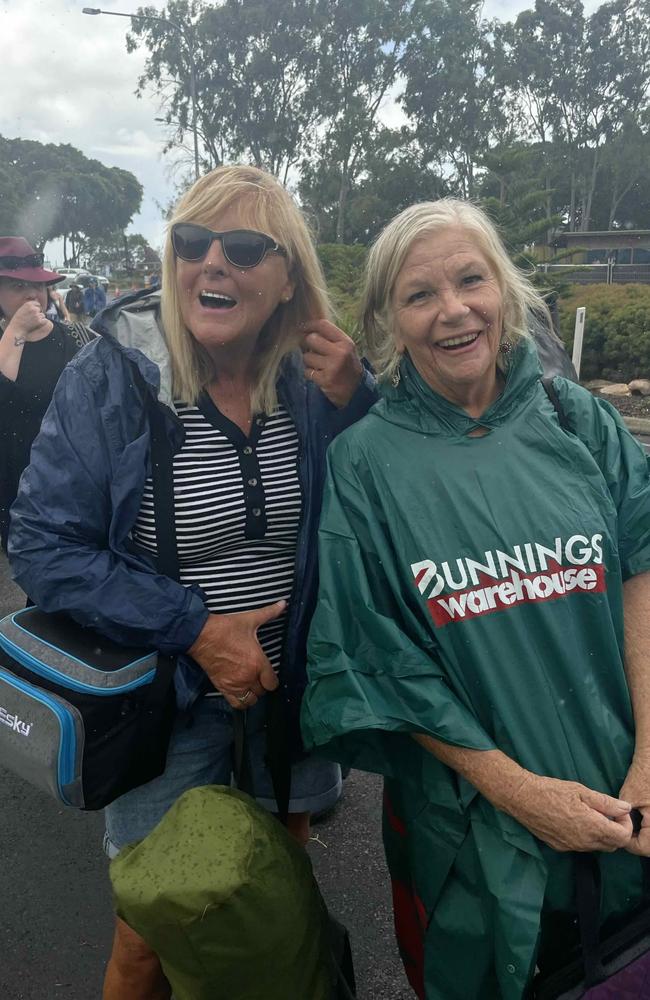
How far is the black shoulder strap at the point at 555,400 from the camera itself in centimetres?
159

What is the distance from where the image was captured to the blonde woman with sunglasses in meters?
1.61

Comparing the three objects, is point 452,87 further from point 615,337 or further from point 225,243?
point 225,243

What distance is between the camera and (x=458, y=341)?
62.2 inches

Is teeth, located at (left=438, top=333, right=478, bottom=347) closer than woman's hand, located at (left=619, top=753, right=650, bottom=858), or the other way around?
woman's hand, located at (left=619, top=753, right=650, bottom=858)

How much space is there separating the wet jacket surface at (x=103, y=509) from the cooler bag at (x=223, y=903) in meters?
0.30

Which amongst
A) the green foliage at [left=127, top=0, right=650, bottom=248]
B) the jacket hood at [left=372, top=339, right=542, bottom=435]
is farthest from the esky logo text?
the green foliage at [left=127, top=0, right=650, bottom=248]

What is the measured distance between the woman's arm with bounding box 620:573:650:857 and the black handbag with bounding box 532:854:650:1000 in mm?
100

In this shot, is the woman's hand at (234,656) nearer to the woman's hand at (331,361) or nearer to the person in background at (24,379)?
the woman's hand at (331,361)

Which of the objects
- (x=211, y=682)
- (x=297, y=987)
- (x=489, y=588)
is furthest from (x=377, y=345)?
(x=297, y=987)

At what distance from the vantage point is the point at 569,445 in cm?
154

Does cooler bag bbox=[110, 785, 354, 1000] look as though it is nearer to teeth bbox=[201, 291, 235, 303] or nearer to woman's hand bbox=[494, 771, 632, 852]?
woman's hand bbox=[494, 771, 632, 852]

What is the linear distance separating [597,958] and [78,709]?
1059 millimetres

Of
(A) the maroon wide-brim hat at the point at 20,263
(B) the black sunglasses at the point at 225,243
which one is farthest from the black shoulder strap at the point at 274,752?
(A) the maroon wide-brim hat at the point at 20,263

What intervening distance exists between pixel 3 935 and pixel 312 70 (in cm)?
4135
